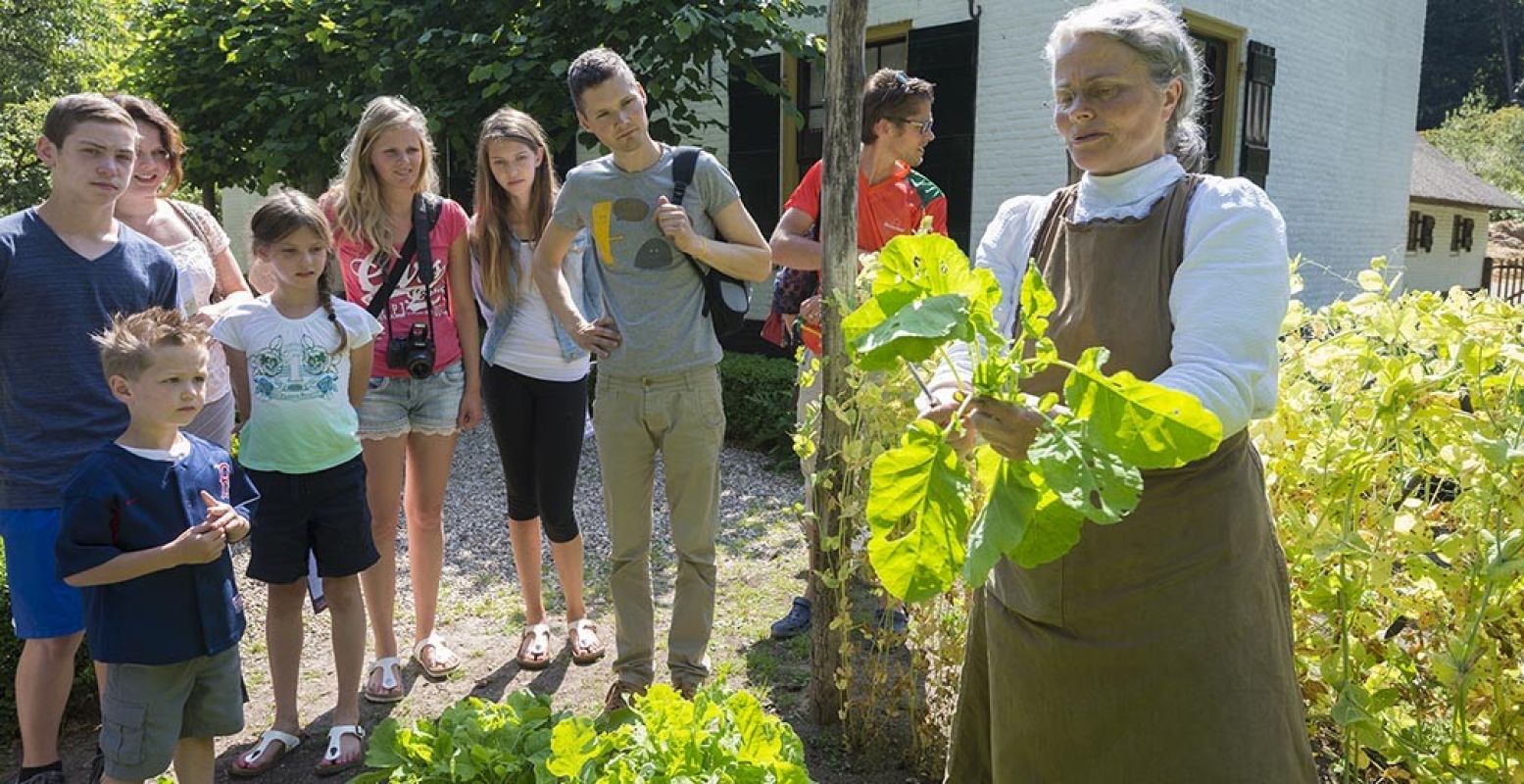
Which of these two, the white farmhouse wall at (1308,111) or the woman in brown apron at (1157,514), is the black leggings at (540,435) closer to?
the woman in brown apron at (1157,514)

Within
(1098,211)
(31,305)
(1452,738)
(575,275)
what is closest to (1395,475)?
(1452,738)

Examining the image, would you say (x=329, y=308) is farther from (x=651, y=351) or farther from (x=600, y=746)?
(x=600, y=746)

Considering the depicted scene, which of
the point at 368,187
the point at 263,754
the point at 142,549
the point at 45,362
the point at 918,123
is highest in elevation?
the point at 918,123

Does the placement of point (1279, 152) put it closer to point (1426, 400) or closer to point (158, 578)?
point (1426, 400)

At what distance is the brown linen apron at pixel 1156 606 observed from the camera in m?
1.67

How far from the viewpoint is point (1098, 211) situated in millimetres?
1754

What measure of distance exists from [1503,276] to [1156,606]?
1121 inches

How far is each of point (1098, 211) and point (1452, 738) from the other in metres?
1.49

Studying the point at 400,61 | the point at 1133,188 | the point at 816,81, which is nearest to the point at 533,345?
the point at 1133,188

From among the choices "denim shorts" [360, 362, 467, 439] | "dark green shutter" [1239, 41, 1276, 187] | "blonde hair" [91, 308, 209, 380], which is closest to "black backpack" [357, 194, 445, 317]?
"denim shorts" [360, 362, 467, 439]

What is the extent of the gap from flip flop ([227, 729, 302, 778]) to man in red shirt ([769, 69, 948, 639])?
1.81 m

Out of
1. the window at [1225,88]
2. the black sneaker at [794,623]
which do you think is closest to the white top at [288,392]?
the black sneaker at [794,623]

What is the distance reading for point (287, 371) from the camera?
9.90ft

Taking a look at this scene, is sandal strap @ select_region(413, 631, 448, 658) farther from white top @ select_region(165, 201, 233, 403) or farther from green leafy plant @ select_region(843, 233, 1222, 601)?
green leafy plant @ select_region(843, 233, 1222, 601)
